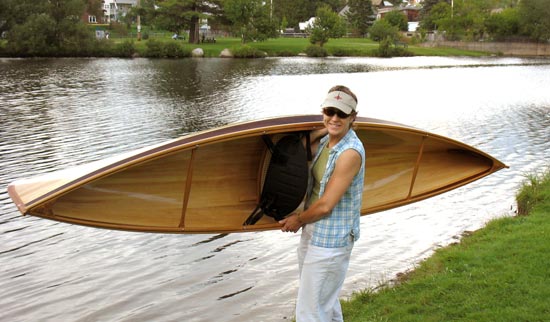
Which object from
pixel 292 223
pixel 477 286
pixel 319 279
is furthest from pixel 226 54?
pixel 319 279

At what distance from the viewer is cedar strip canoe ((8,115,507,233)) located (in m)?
4.94

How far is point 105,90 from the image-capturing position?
2952 cm

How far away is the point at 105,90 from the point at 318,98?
10125 mm

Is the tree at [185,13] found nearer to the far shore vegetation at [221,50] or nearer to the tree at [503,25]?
the far shore vegetation at [221,50]

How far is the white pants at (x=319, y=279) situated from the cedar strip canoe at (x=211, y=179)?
141 centimetres

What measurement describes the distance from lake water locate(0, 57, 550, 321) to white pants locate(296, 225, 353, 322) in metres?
2.94

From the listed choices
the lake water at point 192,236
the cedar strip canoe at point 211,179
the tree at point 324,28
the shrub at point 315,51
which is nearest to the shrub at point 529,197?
the lake water at point 192,236

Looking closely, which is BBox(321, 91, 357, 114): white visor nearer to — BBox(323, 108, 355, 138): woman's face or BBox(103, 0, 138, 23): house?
BBox(323, 108, 355, 138): woman's face

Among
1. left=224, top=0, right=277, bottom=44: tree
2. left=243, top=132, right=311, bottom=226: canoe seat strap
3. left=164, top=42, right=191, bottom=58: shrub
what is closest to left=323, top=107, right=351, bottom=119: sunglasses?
left=243, top=132, right=311, bottom=226: canoe seat strap

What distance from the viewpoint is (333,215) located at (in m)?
3.88

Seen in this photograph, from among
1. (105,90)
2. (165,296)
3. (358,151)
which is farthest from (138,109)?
(358,151)

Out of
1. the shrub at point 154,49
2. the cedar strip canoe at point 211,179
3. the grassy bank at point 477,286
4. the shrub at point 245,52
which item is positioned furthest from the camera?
the shrub at point 245,52

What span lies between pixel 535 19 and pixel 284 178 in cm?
8291

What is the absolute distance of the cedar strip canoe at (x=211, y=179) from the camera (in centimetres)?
494
